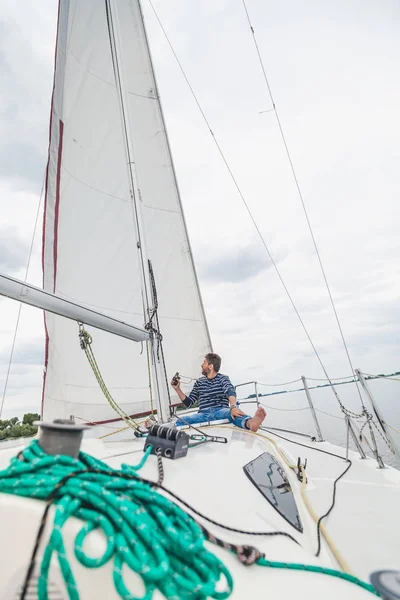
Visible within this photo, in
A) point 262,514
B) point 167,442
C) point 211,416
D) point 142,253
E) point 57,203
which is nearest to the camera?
point 262,514

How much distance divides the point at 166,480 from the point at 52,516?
2.03 ft

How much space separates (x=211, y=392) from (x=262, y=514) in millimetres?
2034

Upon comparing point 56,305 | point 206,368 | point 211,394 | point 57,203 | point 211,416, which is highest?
point 57,203

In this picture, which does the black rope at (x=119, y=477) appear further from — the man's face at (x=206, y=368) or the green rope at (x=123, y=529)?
the man's face at (x=206, y=368)

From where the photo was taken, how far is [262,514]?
3.60ft

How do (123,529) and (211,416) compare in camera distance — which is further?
(211,416)

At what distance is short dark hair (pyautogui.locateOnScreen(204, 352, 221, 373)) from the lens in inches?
127

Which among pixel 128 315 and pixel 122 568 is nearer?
pixel 122 568

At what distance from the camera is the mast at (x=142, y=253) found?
2268 mm

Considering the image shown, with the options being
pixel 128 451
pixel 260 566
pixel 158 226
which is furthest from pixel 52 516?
pixel 158 226

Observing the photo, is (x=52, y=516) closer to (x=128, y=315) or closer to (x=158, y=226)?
(x=128, y=315)

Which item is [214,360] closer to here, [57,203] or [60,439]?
[60,439]

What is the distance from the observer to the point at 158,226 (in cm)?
378

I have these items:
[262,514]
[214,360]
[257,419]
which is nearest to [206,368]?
[214,360]
